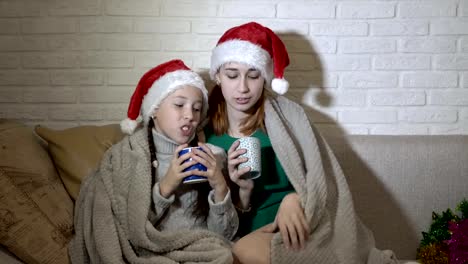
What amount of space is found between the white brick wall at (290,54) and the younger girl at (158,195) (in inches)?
16.4

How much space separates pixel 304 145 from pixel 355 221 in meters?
0.32

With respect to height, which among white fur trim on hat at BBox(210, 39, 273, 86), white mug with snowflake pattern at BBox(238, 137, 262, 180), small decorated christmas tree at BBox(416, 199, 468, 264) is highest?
white fur trim on hat at BBox(210, 39, 273, 86)

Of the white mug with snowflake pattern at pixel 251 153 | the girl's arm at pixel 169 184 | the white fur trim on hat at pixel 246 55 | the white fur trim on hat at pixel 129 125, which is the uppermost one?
the white fur trim on hat at pixel 246 55

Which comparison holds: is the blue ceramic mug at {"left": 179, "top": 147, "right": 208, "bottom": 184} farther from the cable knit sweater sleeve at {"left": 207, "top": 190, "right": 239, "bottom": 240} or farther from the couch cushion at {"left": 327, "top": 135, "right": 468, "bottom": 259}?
the couch cushion at {"left": 327, "top": 135, "right": 468, "bottom": 259}

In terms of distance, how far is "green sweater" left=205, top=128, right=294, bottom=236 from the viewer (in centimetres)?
187

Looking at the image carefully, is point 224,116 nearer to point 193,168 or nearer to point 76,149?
point 193,168

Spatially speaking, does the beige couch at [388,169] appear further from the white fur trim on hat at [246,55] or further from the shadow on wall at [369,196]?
Result: the white fur trim on hat at [246,55]

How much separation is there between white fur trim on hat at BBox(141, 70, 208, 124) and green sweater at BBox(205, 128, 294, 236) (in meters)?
0.27

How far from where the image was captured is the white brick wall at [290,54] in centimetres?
219

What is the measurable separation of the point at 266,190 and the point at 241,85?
1.34 feet

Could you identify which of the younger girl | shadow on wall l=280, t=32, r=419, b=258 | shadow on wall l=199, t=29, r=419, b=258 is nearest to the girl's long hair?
the younger girl

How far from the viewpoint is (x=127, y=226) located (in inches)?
66.7

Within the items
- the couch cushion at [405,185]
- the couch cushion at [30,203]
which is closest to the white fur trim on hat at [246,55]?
the couch cushion at [405,185]

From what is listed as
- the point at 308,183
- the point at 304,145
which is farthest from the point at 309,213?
the point at 304,145
